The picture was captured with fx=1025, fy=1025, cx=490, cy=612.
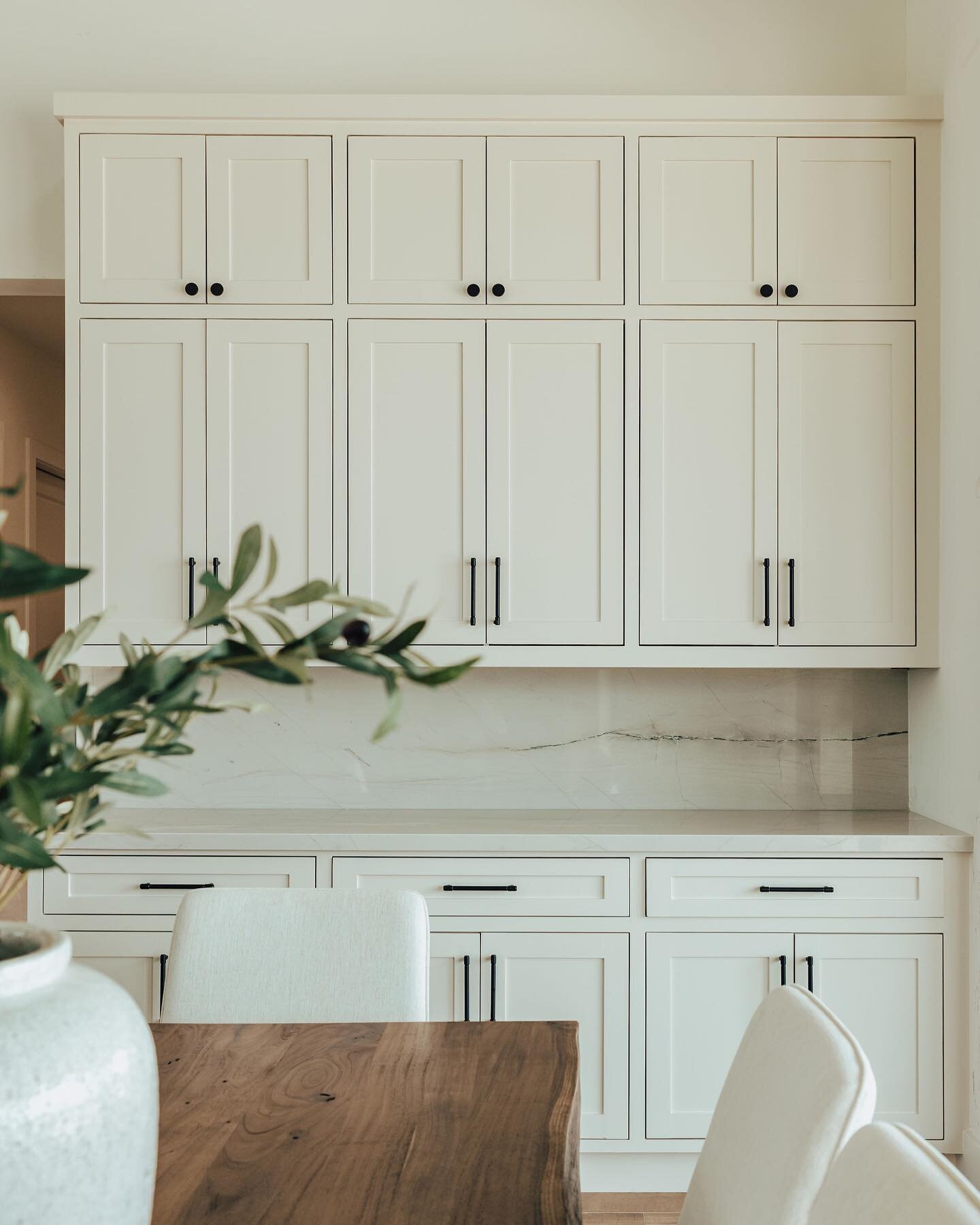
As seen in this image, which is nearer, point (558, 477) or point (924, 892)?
point (924, 892)

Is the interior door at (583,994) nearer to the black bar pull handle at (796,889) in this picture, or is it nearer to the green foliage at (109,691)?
the black bar pull handle at (796,889)

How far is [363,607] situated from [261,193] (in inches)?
92.4

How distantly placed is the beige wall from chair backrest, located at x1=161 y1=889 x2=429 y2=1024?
214 centimetres

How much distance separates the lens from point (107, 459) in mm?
2697

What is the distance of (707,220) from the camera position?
270cm

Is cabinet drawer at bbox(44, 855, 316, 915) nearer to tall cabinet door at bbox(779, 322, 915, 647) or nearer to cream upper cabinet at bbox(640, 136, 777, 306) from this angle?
tall cabinet door at bbox(779, 322, 915, 647)

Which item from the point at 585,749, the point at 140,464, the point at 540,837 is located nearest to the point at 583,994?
the point at 540,837

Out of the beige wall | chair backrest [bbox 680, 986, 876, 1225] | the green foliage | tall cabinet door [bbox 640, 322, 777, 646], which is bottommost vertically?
chair backrest [bbox 680, 986, 876, 1225]

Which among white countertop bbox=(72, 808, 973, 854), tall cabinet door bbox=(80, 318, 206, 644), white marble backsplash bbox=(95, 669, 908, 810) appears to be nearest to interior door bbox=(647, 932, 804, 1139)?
white countertop bbox=(72, 808, 973, 854)

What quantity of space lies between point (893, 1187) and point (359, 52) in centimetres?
310

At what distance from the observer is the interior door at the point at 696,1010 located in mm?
2477

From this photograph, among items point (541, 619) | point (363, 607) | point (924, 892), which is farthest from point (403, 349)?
point (363, 607)

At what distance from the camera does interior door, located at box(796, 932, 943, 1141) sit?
2.48m

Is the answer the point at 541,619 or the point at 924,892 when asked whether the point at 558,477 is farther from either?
the point at 924,892
